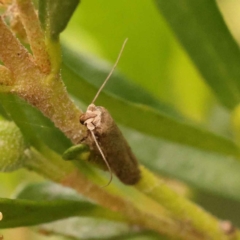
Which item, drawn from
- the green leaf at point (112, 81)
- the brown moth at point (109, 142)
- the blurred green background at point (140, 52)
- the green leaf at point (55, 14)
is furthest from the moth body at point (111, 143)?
the blurred green background at point (140, 52)

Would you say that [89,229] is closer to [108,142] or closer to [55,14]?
[108,142]

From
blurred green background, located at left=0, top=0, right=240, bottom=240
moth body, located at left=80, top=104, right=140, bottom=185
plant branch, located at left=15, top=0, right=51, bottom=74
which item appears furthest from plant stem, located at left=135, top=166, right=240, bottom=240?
blurred green background, located at left=0, top=0, right=240, bottom=240

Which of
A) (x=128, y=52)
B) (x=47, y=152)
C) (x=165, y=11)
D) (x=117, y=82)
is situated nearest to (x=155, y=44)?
(x=128, y=52)

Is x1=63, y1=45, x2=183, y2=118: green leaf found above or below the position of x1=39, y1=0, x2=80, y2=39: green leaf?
below

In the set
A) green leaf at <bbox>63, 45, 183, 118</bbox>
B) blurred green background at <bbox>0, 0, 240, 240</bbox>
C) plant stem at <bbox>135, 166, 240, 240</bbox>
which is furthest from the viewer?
blurred green background at <bbox>0, 0, 240, 240</bbox>

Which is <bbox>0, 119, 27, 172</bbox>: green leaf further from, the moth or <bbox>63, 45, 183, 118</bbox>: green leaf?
<bbox>63, 45, 183, 118</bbox>: green leaf

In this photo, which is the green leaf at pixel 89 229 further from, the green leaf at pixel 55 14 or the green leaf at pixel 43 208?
the green leaf at pixel 55 14

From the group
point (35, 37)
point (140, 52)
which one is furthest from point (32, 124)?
point (140, 52)
